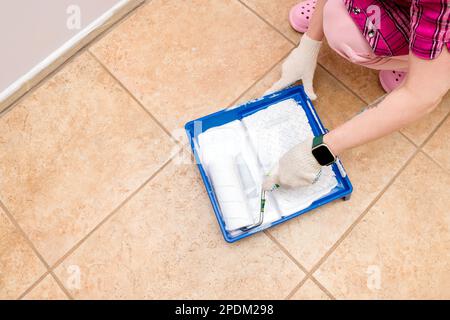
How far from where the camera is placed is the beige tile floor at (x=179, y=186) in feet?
2.77

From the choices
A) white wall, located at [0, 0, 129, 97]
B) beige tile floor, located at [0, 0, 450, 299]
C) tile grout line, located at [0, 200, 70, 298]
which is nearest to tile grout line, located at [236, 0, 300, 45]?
beige tile floor, located at [0, 0, 450, 299]

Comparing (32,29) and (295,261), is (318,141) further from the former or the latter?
(32,29)

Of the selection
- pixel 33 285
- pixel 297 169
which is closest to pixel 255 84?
pixel 297 169

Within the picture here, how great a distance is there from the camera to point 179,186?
897mm

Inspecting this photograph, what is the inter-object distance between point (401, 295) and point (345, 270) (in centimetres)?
12

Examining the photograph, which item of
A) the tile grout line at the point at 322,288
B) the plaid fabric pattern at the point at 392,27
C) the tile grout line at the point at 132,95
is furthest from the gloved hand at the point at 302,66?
the tile grout line at the point at 322,288

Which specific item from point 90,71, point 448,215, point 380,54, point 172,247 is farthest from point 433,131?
point 90,71

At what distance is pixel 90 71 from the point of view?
3.24 ft

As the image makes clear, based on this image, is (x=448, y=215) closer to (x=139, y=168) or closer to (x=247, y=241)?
(x=247, y=241)

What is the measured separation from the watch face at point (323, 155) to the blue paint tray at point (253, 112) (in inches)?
4.2

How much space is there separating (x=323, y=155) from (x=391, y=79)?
13.0 inches

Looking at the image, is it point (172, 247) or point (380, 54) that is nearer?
point (380, 54)

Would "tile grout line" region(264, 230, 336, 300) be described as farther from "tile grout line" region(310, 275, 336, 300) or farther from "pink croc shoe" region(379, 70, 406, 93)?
"pink croc shoe" region(379, 70, 406, 93)

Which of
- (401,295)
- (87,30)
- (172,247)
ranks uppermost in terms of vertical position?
(87,30)
